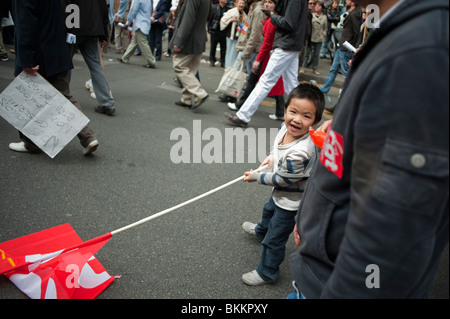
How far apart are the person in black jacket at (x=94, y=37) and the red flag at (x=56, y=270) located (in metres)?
2.77

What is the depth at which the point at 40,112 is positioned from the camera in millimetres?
3436

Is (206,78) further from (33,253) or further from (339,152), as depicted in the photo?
(339,152)

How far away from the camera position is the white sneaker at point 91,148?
3821mm

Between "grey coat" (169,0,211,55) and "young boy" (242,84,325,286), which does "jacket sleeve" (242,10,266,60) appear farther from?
"young boy" (242,84,325,286)

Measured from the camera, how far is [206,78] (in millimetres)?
Answer: 9242

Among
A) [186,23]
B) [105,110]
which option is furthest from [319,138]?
[186,23]

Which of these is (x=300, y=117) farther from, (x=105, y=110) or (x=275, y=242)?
(x=105, y=110)

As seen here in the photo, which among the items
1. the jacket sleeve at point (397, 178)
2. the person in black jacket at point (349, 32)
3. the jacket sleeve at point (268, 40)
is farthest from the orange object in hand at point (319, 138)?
the person in black jacket at point (349, 32)

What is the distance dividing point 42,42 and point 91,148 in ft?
3.62

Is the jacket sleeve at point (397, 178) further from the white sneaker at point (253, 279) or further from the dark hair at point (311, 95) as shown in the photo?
the white sneaker at point (253, 279)

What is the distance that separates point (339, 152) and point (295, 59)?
16.1 ft

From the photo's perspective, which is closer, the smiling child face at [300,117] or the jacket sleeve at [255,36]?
the smiling child face at [300,117]

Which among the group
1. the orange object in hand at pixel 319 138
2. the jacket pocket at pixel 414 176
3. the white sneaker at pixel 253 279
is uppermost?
the jacket pocket at pixel 414 176
